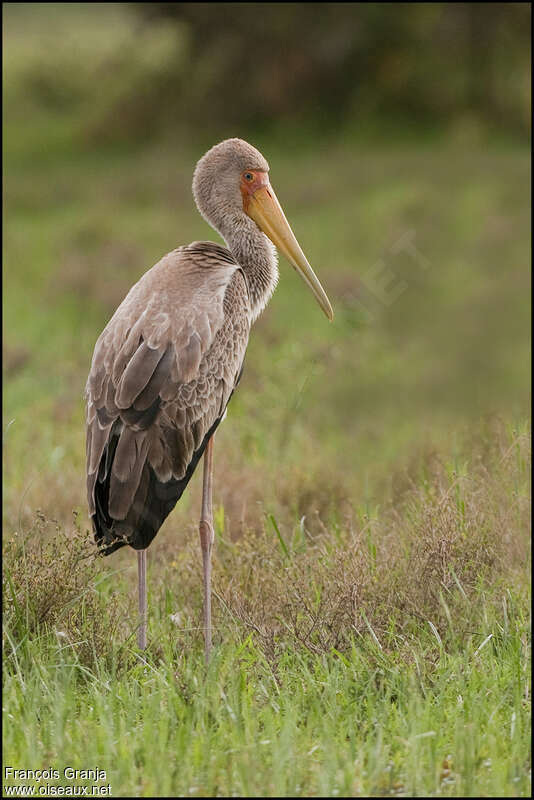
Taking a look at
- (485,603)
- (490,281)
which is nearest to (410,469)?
(485,603)

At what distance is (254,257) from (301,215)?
381 inches

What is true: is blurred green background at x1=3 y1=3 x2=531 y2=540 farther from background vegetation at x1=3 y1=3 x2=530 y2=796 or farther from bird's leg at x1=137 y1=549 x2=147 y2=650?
bird's leg at x1=137 y1=549 x2=147 y2=650

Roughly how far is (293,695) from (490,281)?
835cm

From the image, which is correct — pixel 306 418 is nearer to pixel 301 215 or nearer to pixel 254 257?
pixel 254 257

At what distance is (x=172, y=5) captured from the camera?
19.7 meters

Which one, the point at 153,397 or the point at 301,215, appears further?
the point at 301,215

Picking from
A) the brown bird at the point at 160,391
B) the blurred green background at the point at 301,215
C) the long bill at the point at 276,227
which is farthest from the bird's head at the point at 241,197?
the blurred green background at the point at 301,215

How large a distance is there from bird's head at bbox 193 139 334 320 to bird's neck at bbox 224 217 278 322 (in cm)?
2

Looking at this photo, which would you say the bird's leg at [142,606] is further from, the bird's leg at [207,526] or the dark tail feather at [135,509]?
the bird's leg at [207,526]

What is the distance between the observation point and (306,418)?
8.45 meters

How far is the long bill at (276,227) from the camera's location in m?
4.95

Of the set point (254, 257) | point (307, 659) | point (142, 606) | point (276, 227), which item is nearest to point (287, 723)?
point (307, 659)

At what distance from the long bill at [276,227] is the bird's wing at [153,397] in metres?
0.55

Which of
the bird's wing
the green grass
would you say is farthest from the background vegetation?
the bird's wing
